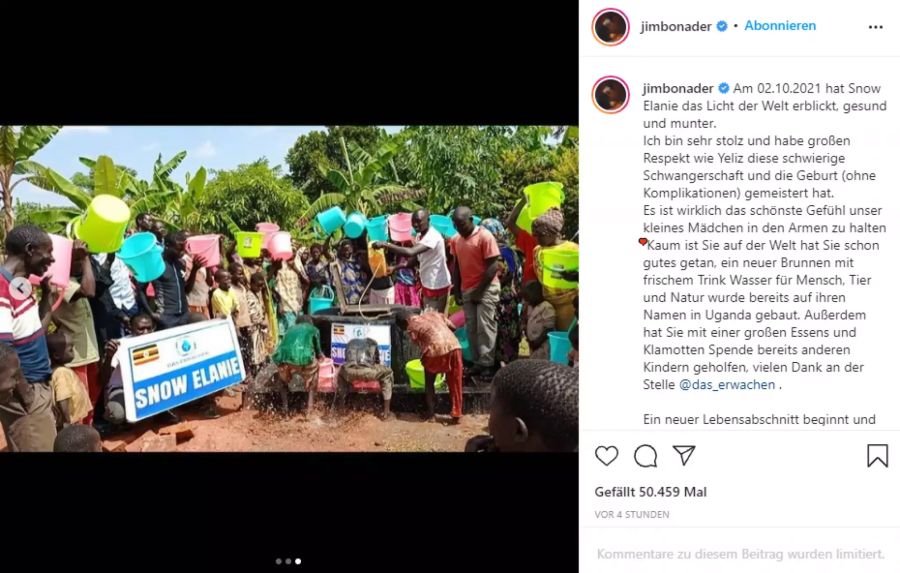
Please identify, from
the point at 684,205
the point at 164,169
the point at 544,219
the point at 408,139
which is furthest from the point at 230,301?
the point at 684,205

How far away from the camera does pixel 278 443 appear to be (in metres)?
2.76

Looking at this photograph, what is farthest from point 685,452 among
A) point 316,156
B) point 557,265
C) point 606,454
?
point 316,156

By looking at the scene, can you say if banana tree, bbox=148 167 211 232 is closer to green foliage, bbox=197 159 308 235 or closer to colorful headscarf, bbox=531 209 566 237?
green foliage, bbox=197 159 308 235

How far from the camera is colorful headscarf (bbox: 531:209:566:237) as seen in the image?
8.80 ft

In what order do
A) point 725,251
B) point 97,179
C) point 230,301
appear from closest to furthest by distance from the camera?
point 725,251
point 97,179
point 230,301

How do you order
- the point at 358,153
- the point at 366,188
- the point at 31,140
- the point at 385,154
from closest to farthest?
the point at 31,140 → the point at 385,154 → the point at 366,188 → the point at 358,153

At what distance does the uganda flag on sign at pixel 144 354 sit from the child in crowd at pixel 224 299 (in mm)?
448

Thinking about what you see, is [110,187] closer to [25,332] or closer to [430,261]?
[25,332]

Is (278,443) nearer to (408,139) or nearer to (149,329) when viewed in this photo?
(149,329)

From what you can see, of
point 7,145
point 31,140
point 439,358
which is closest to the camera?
point 31,140

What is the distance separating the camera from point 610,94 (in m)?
1.63

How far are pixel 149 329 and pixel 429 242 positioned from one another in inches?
56.3

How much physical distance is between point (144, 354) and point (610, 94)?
2.25 m

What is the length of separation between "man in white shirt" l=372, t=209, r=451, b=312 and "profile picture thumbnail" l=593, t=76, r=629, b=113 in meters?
1.63
